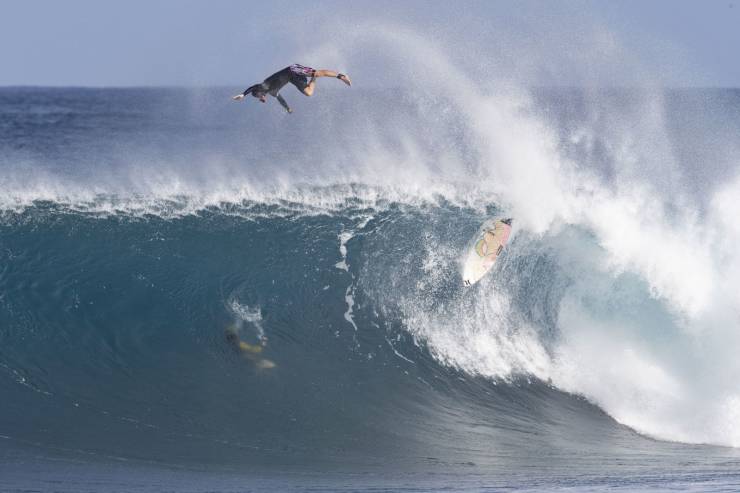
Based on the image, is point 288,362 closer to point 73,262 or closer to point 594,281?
point 73,262

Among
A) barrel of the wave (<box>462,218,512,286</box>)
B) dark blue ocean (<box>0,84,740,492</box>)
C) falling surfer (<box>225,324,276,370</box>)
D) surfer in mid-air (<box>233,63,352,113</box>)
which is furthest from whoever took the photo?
barrel of the wave (<box>462,218,512,286</box>)

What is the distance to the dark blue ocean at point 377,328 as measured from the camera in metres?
10.2

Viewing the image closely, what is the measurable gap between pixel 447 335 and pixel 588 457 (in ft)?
11.6

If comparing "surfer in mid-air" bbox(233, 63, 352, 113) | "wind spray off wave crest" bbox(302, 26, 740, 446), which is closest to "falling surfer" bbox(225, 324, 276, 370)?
"wind spray off wave crest" bbox(302, 26, 740, 446)

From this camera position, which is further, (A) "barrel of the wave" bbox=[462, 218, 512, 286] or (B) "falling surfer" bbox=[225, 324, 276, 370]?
(A) "barrel of the wave" bbox=[462, 218, 512, 286]

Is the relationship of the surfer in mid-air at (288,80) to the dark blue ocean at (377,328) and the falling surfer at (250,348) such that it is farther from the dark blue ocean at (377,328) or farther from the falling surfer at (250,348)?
the falling surfer at (250,348)

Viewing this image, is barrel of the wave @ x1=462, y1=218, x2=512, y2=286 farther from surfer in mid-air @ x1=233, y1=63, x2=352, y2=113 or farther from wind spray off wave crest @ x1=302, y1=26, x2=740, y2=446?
surfer in mid-air @ x1=233, y1=63, x2=352, y2=113

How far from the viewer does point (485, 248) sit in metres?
15.5

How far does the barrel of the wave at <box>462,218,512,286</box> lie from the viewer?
15.0 meters

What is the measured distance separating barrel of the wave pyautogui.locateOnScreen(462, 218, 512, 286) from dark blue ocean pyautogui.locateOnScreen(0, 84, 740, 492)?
0.67ft

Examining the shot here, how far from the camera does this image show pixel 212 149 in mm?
30609

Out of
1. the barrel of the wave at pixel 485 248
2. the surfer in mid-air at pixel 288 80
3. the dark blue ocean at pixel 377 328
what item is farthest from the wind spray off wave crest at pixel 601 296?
the surfer in mid-air at pixel 288 80

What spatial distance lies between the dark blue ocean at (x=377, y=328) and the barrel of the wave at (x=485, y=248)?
21 cm

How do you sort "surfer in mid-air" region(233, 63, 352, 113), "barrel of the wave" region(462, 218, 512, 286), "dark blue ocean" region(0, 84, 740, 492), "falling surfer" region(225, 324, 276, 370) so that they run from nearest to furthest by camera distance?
"dark blue ocean" region(0, 84, 740, 492) → "falling surfer" region(225, 324, 276, 370) → "surfer in mid-air" region(233, 63, 352, 113) → "barrel of the wave" region(462, 218, 512, 286)
